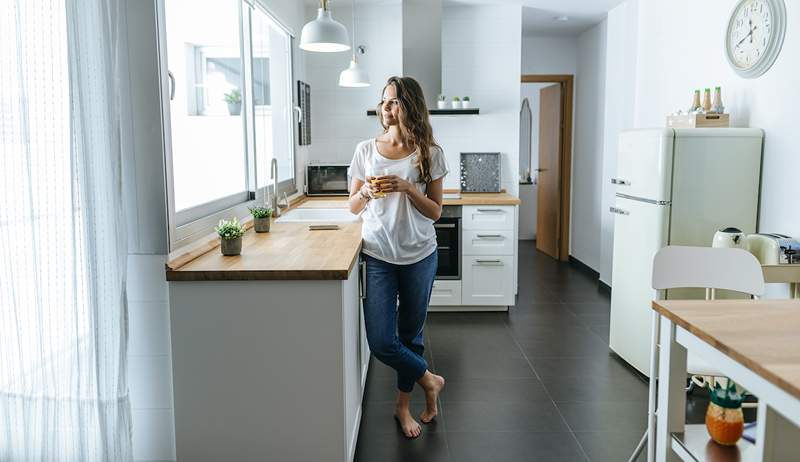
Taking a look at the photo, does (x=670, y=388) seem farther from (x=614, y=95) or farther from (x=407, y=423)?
(x=614, y=95)

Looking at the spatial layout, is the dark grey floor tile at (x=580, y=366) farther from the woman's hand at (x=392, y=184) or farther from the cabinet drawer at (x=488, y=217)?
the woman's hand at (x=392, y=184)

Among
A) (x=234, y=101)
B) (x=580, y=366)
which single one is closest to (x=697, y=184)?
(x=580, y=366)

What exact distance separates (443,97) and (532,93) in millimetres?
4467

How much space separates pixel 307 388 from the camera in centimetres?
219

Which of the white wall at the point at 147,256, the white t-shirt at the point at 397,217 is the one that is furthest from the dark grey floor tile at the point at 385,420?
the white wall at the point at 147,256

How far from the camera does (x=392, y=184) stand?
248 cm

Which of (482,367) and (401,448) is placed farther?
(482,367)

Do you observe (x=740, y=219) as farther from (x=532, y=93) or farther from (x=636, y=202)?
(x=532, y=93)

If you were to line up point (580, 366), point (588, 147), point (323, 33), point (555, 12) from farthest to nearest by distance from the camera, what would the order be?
point (588, 147)
point (555, 12)
point (580, 366)
point (323, 33)

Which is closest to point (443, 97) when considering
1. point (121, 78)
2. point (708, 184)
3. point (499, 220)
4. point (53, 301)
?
point (499, 220)

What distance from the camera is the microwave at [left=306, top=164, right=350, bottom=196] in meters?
5.04

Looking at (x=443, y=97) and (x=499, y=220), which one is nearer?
(x=499, y=220)

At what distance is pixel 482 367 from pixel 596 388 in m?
0.65

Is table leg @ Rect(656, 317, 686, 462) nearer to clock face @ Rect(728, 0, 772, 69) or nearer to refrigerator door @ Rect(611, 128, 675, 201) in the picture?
refrigerator door @ Rect(611, 128, 675, 201)
